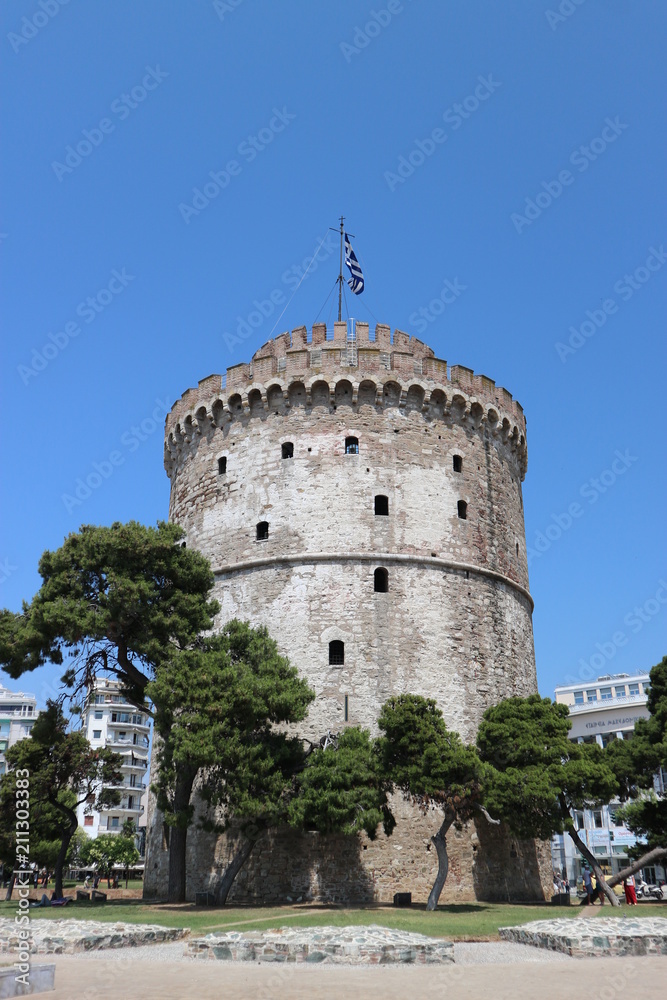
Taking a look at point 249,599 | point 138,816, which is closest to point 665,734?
point 249,599

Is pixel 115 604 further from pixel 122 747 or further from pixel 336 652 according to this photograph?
pixel 122 747

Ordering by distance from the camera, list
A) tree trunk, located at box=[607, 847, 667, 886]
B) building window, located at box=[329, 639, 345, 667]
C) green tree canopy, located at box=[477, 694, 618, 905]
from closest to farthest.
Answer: green tree canopy, located at box=[477, 694, 618, 905] < tree trunk, located at box=[607, 847, 667, 886] < building window, located at box=[329, 639, 345, 667]

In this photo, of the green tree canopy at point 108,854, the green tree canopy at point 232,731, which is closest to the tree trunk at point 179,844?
the green tree canopy at point 232,731

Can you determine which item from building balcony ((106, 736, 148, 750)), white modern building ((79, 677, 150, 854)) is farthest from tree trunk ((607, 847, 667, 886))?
building balcony ((106, 736, 148, 750))

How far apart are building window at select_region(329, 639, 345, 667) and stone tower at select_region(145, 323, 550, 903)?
36 millimetres

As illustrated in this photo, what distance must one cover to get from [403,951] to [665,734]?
39.9ft

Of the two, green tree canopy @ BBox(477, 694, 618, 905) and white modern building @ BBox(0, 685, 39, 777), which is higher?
white modern building @ BBox(0, 685, 39, 777)

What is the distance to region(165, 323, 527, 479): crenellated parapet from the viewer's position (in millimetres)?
23125

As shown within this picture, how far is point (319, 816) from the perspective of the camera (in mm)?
16828

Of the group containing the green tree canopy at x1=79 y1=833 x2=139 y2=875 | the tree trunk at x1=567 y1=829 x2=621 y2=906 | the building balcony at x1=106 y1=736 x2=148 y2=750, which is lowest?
the green tree canopy at x1=79 y1=833 x2=139 y2=875

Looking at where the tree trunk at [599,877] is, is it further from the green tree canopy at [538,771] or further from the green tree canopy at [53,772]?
the green tree canopy at [53,772]

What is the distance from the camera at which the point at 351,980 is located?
8711 millimetres

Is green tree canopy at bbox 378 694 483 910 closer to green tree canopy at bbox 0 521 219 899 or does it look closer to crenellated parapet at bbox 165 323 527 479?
green tree canopy at bbox 0 521 219 899

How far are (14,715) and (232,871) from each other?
63028mm
